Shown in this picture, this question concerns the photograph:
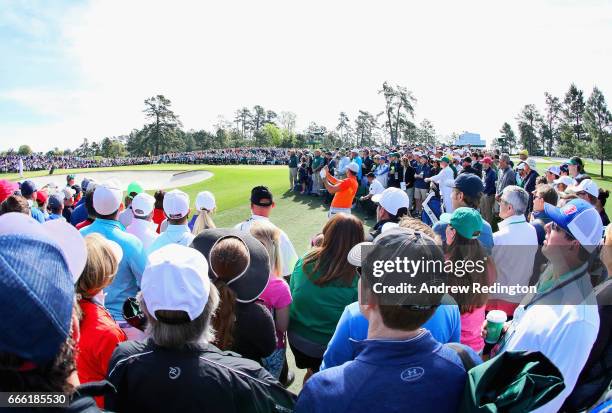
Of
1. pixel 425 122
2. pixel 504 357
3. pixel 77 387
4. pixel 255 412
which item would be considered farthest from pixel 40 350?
pixel 425 122

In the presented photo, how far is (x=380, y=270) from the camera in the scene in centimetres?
188

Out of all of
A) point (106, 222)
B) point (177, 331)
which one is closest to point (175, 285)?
point (177, 331)

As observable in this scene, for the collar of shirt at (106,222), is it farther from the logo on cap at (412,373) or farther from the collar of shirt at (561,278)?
the collar of shirt at (561,278)

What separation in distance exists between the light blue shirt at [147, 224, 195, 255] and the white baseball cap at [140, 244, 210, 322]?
2885 mm

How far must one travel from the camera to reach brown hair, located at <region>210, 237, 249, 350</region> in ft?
8.55

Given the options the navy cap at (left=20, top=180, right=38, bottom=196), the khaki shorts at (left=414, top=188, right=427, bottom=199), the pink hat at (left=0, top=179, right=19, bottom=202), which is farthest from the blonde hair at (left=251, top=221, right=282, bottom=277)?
the khaki shorts at (left=414, top=188, right=427, bottom=199)

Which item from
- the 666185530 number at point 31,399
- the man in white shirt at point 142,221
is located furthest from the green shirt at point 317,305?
the man in white shirt at point 142,221

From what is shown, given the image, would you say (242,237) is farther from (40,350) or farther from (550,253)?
(550,253)

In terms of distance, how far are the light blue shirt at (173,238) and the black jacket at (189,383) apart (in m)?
3.00

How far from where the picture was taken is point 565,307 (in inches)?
86.0

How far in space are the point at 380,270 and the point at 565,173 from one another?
36.7ft

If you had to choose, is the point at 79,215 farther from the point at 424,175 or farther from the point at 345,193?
the point at 424,175

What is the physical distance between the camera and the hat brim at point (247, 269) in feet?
9.02

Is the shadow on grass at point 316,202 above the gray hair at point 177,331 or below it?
below
